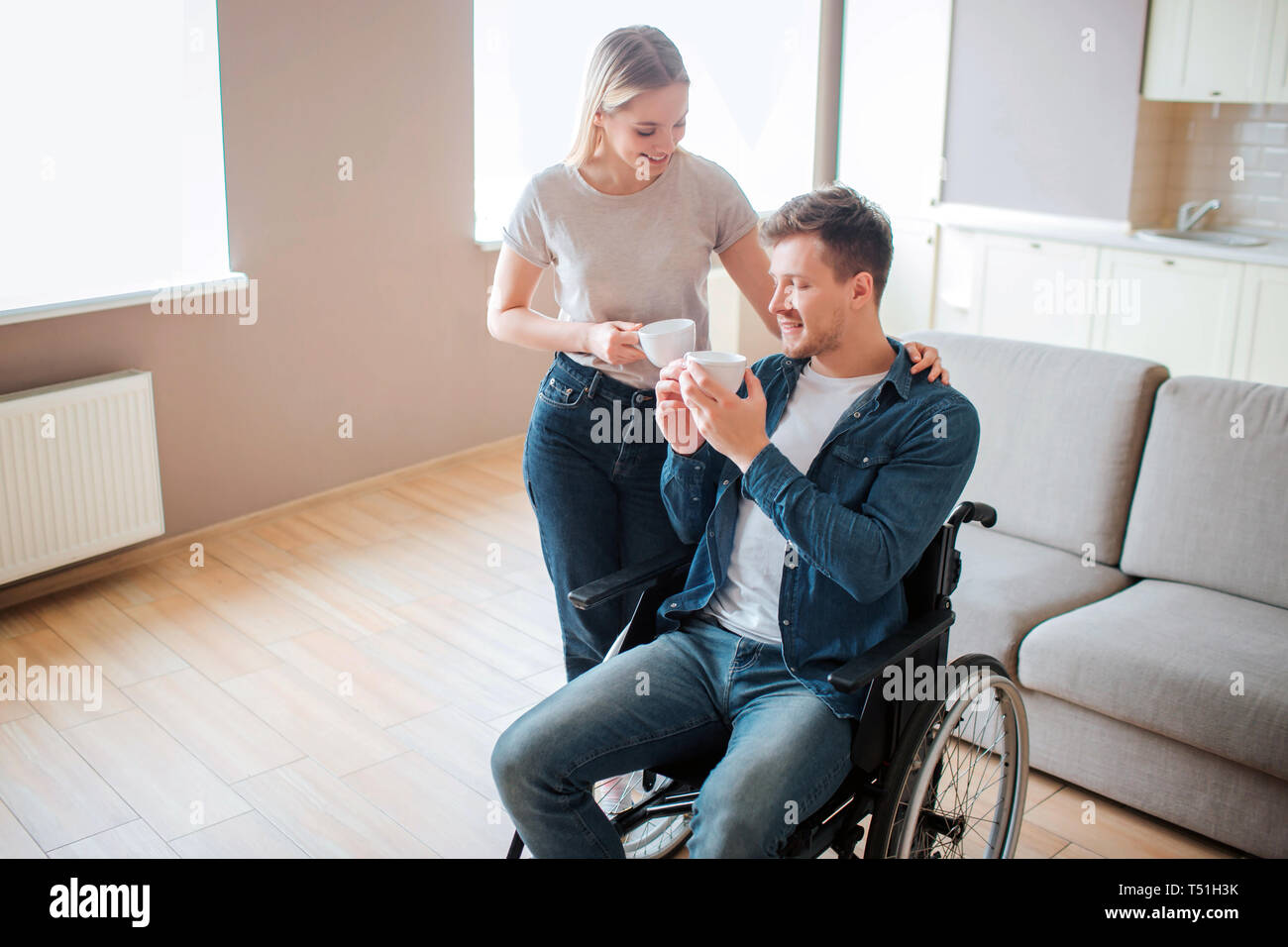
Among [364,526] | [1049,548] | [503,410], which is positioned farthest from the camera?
[503,410]

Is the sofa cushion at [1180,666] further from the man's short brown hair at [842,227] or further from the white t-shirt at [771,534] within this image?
the man's short brown hair at [842,227]

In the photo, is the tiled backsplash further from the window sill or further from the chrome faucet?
the window sill

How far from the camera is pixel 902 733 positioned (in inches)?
69.8

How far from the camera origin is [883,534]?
1.70 meters

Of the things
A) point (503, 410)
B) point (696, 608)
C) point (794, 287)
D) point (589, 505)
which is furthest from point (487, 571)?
point (794, 287)

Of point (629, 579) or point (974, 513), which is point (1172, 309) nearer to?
point (974, 513)

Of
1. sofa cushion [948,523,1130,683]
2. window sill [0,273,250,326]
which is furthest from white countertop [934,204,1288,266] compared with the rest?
window sill [0,273,250,326]

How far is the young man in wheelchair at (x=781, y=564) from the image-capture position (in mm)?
1685

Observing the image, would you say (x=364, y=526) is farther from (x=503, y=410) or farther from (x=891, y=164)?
(x=891, y=164)

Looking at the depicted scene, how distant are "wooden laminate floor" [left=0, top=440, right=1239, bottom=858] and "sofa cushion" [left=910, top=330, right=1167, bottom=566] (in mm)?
600

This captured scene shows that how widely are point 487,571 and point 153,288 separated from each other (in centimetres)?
128

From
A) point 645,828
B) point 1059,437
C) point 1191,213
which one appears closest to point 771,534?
point 645,828

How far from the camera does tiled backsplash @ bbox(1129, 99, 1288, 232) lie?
4.86 m
